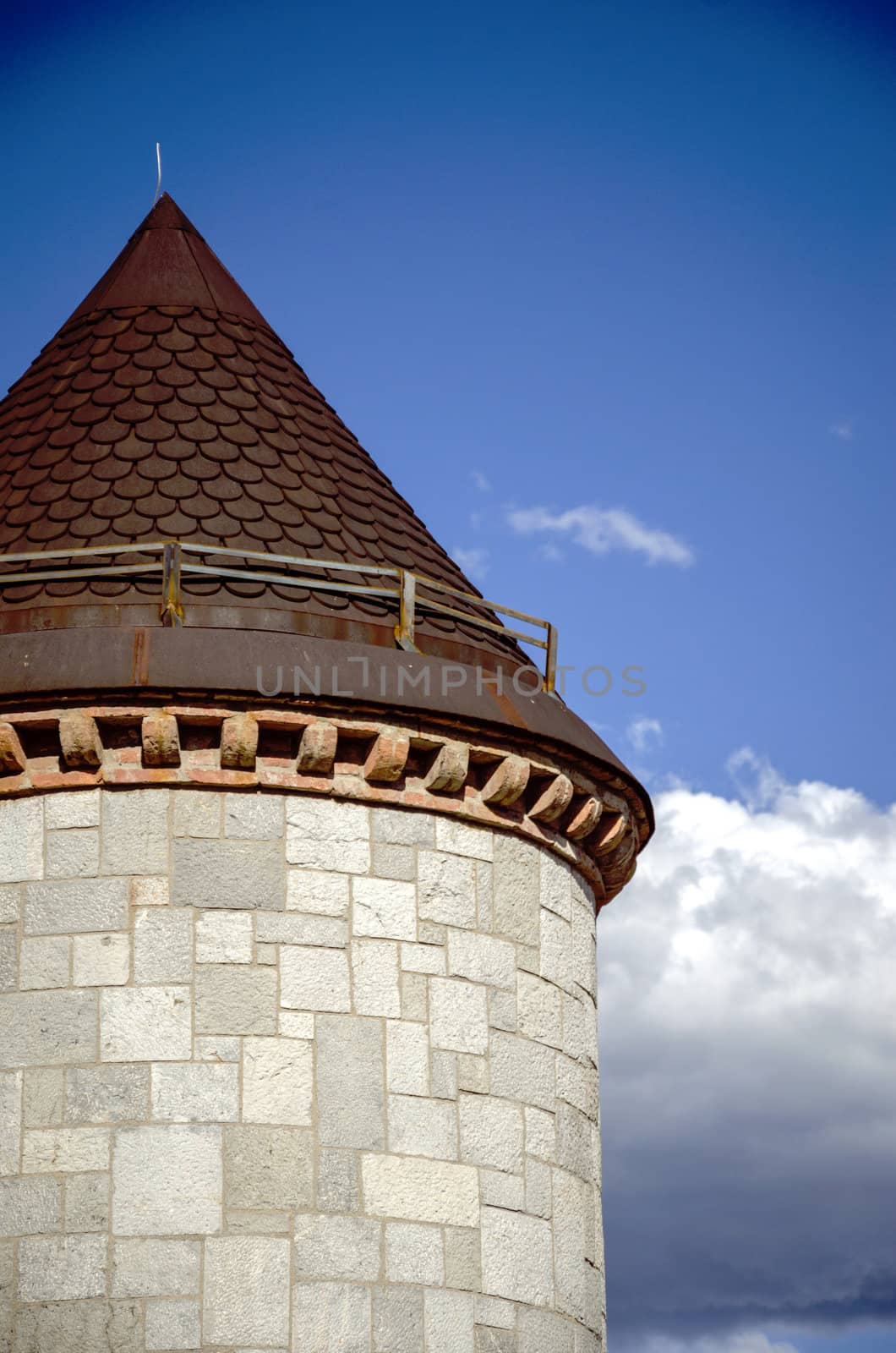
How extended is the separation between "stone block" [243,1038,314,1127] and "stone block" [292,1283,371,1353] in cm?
81

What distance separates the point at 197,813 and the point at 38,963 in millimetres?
1109

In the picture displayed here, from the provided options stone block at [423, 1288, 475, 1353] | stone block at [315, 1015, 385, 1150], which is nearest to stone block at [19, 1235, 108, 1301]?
stone block at [315, 1015, 385, 1150]

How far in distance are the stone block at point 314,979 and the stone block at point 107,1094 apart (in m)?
0.83

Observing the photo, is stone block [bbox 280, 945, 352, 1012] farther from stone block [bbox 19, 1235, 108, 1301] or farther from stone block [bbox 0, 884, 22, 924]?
stone block [bbox 19, 1235, 108, 1301]

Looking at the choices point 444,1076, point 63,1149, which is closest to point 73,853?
point 63,1149

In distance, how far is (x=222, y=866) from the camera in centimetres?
1081

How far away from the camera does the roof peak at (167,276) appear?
13.9m

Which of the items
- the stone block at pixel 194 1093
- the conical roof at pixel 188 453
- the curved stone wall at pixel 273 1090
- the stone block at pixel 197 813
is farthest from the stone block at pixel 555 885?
the stone block at pixel 194 1093

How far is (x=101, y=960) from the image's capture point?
10.6 m

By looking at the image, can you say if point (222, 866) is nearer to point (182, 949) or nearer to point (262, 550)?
point (182, 949)

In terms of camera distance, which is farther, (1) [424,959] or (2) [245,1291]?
(1) [424,959]

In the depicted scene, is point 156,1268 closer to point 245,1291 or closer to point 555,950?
point 245,1291

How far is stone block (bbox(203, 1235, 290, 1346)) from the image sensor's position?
32.6ft

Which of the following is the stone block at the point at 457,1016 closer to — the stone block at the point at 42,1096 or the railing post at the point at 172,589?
the stone block at the point at 42,1096
